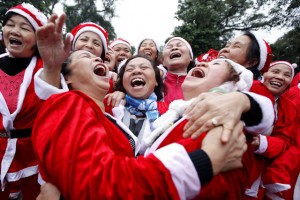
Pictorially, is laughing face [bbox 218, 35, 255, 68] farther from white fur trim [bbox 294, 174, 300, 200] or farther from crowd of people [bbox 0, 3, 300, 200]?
white fur trim [bbox 294, 174, 300, 200]

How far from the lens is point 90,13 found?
27797 mm

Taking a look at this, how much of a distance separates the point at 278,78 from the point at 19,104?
12.1 ft

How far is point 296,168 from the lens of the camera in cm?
344

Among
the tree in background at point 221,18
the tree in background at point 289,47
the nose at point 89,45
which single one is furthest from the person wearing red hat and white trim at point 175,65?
the tree in background at point 289,47

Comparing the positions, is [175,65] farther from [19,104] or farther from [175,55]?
[19,104]

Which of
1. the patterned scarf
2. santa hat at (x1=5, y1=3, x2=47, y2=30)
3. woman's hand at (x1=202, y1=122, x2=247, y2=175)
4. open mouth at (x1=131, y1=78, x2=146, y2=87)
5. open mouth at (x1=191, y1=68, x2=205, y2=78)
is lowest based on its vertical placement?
the patterned scarf

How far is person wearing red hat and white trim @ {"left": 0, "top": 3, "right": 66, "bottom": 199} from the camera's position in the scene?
8.25 ft

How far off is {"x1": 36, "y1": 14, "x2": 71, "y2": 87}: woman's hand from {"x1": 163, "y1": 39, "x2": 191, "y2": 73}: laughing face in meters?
2.38

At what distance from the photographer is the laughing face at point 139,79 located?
9.42ft

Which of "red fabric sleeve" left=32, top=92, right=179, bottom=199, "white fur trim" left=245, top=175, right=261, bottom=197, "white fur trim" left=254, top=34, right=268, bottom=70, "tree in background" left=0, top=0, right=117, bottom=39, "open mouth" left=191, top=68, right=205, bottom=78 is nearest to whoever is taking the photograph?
"red fabric sleeve" left=32, top=92, right=179, bottom=199

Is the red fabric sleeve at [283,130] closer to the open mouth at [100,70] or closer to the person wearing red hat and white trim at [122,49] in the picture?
the open mouth at [100,70]

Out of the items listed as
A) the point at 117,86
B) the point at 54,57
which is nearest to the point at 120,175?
the point at 54,57

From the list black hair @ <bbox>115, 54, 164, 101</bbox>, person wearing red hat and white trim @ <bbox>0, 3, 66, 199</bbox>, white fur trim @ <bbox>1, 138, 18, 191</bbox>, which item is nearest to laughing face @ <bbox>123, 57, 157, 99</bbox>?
black hair @ <bbox>115, 54, 164, 101</bbox>

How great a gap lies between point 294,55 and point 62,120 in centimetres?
1888
